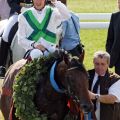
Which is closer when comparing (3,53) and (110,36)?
(110,36)

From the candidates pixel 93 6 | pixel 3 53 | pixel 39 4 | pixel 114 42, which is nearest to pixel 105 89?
pixel 39 4

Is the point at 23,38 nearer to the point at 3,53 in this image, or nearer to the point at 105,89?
the point at 105,89

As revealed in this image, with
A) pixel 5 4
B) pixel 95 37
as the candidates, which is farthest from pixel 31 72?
pixel 95 37

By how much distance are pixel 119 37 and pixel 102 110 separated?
1.85 metres

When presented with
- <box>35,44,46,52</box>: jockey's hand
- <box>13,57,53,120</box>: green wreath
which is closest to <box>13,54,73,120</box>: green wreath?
<box>13,57,53,120</box>: green wreath

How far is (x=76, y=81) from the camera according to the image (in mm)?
7590

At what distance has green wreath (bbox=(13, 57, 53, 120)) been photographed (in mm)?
8258

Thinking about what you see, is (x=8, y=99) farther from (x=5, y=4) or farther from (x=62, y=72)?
(x=5, y=4)

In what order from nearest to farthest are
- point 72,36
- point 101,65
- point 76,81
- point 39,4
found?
point 76,81
point 101,65
point 39,4
point 72,36

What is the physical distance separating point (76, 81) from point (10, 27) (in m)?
4.48

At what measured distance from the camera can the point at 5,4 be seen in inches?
516

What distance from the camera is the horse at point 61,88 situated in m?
7.58

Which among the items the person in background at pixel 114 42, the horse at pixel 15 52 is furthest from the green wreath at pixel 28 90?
the horse at pixel 15 52

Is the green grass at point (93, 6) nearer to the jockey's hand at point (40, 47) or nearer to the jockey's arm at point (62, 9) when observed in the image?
the jockey's arm at point (62, 9)
